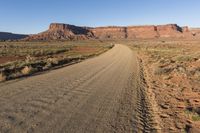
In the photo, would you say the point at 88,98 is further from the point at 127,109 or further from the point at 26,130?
the point at 26,130

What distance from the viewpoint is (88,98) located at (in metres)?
10.0

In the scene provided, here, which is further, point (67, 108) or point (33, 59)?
point (33, 59)

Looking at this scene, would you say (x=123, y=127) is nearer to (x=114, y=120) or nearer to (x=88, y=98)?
(x=114, y=120)

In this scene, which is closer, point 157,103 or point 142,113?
point 142,113

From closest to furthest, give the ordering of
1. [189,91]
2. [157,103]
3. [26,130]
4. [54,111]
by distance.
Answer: [26,130] → [54,111] → [157,103] → [189,91]

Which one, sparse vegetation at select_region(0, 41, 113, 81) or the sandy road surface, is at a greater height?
the sandy road surface

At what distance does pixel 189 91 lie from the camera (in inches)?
483

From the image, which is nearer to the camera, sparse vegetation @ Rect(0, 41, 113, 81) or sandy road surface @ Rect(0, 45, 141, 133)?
sandy road surface @ Rect(0, 45, 141, 133)

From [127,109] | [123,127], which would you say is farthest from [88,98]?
[123,127]

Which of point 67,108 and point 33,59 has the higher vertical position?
point 67,108

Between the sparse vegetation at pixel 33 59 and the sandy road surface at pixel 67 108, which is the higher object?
the sandy road surface at pixel 67 108

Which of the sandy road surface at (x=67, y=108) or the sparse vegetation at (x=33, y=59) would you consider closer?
the sandy road surface at (x=67, y=108)

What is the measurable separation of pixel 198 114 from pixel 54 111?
4.57 m

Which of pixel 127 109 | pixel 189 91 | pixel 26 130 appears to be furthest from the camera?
pixel 189 91
